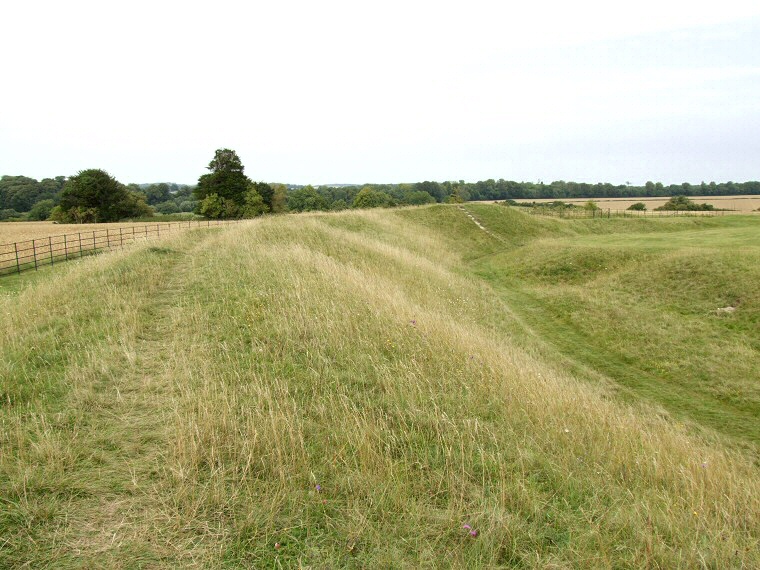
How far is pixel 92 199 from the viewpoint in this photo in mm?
64188

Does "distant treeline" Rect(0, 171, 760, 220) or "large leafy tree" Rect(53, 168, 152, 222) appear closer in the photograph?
"large leafy tree" Rect(53, 168, 152, 222)

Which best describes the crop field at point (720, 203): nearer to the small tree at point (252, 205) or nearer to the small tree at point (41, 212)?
the small tree at point (252, 205)

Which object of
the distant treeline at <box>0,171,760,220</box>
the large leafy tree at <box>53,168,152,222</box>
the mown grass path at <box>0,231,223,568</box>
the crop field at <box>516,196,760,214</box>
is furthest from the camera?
the distant treeline at <box>0,171,760,220</box>

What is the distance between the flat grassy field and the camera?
3.60 meters

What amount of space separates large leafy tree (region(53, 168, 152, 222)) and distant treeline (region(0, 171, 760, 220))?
21361mm

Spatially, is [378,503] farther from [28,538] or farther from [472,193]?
[472,193]

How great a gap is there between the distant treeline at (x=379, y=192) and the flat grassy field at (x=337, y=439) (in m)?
72.4

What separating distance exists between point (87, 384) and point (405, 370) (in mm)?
4402

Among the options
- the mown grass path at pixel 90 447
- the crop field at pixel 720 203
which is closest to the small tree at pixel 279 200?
the crop field at pixel 720 203

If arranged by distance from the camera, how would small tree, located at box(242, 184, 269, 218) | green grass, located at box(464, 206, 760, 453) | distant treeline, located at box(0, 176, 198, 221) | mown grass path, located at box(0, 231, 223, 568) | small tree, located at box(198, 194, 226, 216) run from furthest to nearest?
1. distant treeline, located at box(0, 176, 198, 221)
2. small tree, located at box(242, 184, 269, 218)
3. small tree, located at box(198, 194, 226, 216)
4. green grass, located at box(464, 206, 760, 453)
5. mown grass path, located at box(0, 231, 223, 568)

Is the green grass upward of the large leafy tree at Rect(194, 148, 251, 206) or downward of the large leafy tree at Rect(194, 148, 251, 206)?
downward

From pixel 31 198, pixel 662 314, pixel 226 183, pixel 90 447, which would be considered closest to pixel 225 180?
pixel 226 183

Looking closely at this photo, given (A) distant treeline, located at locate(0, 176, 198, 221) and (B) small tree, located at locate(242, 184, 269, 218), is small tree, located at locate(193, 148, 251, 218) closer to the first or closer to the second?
(B) small tree, located at locate(242, 184, 269, 218)

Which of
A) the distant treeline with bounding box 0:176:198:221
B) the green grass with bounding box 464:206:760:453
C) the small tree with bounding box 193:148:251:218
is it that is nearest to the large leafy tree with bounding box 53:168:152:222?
the small tree with bounding box 193:148:251:218
